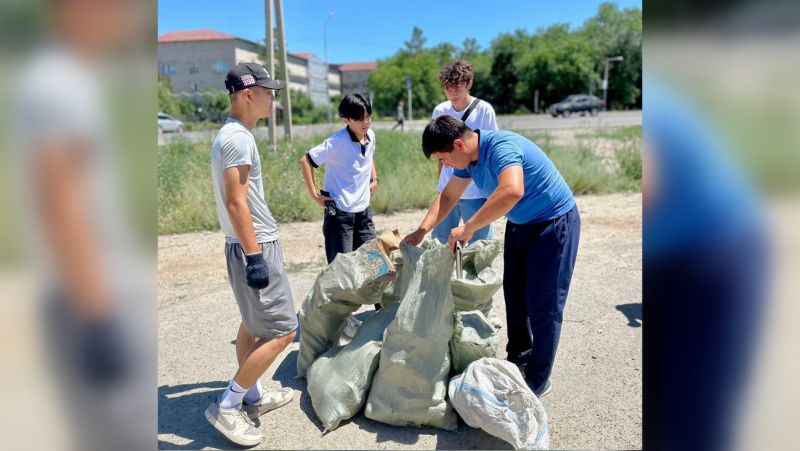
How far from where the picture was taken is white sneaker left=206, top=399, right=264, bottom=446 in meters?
2.81

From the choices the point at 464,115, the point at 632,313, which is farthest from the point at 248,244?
the point at 632,313

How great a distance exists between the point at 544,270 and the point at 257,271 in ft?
4.79

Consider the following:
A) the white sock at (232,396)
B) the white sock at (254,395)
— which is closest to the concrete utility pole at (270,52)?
the white sock at (254,395)

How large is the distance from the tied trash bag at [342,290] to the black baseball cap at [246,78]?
3.43ft

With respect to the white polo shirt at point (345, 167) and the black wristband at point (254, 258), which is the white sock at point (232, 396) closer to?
the black wristband at point (254, 258)

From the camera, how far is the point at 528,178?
10.0 ft

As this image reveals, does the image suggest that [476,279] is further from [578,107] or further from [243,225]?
[578,107]

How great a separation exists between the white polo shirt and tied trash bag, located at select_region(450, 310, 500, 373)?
146 cm
